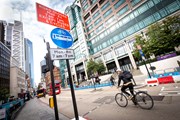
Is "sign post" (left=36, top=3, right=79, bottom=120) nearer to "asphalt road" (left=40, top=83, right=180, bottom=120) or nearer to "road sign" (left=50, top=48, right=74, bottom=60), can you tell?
"road sign" (left=50, top=48, right=74, bottom=60)

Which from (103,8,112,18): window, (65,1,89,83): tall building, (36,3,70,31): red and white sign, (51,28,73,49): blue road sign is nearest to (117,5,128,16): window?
(103,8,112,18): window

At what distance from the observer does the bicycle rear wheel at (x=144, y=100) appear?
4.19 meters

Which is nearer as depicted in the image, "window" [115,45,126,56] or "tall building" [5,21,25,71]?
"window" [115,45,126,56]

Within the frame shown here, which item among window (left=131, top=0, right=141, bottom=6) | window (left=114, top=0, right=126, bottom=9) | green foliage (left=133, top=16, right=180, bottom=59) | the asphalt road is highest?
window (left=114, top=0, right=126, bottom=9)

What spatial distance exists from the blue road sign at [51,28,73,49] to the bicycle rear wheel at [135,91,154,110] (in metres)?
3.94

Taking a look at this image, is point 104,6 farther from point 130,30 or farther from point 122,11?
point 130,30

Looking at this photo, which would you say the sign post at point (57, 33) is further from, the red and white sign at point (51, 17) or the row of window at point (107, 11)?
the row of window at point (107, 11)

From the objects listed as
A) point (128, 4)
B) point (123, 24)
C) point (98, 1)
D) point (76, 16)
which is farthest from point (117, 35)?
point (76, 16)

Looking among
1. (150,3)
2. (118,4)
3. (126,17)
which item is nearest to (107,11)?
(118,4)

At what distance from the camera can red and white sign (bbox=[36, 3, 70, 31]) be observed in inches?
121

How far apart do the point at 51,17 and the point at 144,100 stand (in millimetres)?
5271

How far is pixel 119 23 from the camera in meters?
33.4

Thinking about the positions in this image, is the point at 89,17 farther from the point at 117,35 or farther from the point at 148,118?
the point at 148,118

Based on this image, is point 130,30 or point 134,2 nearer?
point 134,2
